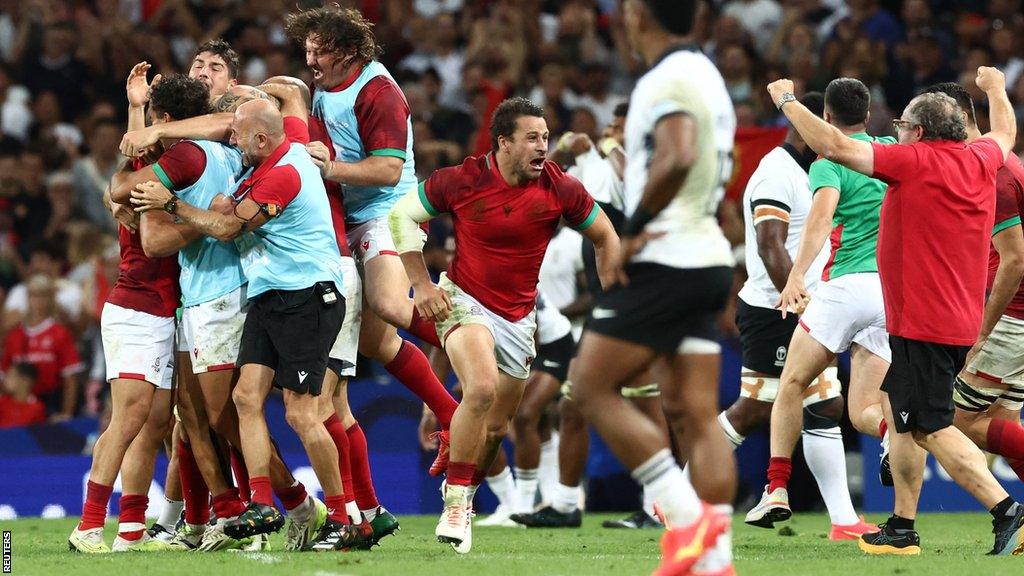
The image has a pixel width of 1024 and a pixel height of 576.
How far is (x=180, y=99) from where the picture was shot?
8.12 metres

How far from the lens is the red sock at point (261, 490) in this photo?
24.7 feet

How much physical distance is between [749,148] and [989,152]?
7.08m

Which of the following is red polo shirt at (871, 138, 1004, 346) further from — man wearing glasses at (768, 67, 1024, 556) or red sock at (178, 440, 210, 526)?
red sock at (178, 440, 210, 526)

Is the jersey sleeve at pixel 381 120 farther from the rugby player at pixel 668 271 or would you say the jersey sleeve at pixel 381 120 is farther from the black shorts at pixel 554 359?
the black shorts at pixel 554 359

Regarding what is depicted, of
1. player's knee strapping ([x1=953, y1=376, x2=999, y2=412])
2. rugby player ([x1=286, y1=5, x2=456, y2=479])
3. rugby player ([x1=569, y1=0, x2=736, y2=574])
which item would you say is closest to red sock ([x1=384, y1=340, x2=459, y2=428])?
rugby player ([x1=286, y1=5, x2=456, y2=479])

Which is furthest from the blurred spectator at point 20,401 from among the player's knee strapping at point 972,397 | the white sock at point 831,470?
the player's knee strapping at point 972,397

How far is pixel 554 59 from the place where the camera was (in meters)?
16.8

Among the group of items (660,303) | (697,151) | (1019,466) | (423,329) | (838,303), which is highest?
(697,151)

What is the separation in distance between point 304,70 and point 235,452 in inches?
378

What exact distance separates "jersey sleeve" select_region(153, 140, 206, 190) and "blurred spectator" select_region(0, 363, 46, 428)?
697cm

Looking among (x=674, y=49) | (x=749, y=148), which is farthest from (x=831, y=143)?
(x=749, y=148)

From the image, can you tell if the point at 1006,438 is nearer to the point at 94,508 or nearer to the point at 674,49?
the point at 674,49

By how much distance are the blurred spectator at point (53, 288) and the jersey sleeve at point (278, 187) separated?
7959mm

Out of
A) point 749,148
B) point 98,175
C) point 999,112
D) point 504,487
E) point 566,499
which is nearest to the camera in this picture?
point 999,112
